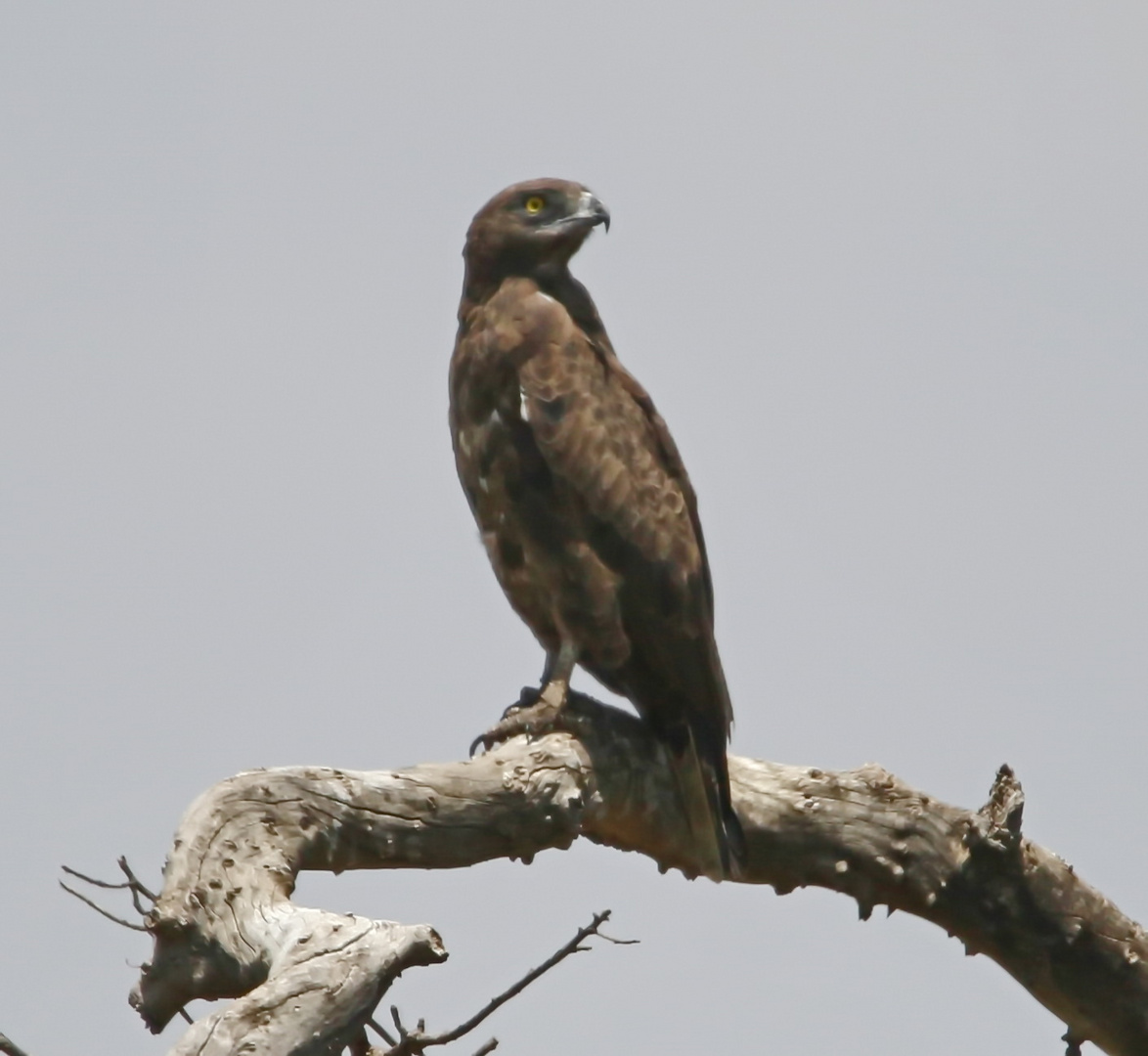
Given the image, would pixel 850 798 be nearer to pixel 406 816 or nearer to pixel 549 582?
pixel 549 582

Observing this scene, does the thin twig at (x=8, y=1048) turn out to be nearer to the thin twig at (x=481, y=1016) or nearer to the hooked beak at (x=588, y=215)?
the thin twig at (x=481, y=1016)

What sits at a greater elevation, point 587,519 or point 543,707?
point 587,519

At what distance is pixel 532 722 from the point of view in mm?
5941

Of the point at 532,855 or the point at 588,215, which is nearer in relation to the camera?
the point at 532,855

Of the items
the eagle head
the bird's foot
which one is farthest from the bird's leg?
the eagle head

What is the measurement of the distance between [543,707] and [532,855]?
0.81 metres

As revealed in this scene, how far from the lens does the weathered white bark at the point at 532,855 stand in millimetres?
3850

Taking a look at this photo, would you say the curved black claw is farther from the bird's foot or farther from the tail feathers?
the tail feathers

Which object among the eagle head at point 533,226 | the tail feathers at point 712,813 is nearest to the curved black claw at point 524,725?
the tail feathers at point 712,813

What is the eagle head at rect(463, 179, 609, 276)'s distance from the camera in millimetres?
7199

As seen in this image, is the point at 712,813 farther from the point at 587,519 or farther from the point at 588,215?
the point at 588,215

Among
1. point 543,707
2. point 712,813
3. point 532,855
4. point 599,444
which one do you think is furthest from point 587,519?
point 532,855

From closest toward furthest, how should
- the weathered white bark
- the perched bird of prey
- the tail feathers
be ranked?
the weathered white bark, the tail feathers, the perched bird of prey

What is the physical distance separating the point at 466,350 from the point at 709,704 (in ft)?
5.43
